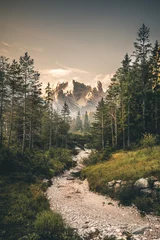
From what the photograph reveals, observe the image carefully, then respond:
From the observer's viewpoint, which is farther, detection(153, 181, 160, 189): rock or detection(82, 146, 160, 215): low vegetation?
detection(153, 181, 160, 189): rock

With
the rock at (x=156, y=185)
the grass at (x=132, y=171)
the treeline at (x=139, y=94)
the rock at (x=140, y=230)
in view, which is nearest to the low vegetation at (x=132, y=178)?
the grass at (x=132, y=171)

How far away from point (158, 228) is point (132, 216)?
2.09 meters

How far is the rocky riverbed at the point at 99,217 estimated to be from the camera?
929 cm

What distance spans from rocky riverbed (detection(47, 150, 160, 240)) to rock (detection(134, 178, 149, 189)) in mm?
1844

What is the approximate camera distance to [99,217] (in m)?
11.6

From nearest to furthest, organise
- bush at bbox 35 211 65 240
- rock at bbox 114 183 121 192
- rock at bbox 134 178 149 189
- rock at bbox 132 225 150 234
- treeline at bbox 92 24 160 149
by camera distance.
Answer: bush at bbox 35 211 65 240, rock at bbox 132 225 150 234, rock at bbox 134 178 149 189, rock at bbox 114 183 121 192, treeline at bbox 92 24 160 149

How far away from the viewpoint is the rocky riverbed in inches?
366

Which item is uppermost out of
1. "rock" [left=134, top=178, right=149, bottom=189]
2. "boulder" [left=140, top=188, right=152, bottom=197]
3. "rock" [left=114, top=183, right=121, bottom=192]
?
"rock" [left=134, top=178, right=149, bottom=189]

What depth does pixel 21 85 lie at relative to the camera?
2686 centimetres

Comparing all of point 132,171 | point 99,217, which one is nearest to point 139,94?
point 132,171

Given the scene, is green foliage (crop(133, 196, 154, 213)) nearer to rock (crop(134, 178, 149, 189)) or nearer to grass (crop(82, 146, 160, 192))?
rock (crop(134, 178, 149, 189))

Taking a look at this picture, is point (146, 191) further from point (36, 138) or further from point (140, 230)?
point (36, 138)

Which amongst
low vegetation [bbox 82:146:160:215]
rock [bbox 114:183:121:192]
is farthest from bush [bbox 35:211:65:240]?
rock [bbox 114:183:121:192]

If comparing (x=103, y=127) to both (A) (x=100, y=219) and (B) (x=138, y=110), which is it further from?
(A) (x=100, y=219)
